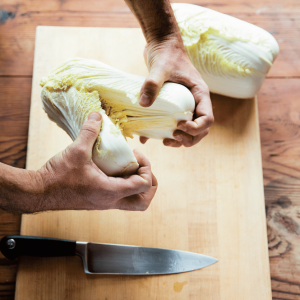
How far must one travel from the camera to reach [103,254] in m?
1.50

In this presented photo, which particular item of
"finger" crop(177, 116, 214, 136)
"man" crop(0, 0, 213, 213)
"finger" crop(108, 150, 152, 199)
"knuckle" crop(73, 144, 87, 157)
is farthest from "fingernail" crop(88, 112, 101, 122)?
"finger" crop(177, 116, 214, 136)

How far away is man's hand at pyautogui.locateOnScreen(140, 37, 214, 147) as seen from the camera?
1.36 metres

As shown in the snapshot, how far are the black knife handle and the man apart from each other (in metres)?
0.29

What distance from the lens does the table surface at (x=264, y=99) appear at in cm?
172

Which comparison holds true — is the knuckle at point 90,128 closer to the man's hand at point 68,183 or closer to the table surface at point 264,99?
the man's hand at point 68,183

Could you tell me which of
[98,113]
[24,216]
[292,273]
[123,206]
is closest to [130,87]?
[98,113]

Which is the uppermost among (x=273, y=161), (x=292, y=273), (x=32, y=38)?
(x=32, y=38)

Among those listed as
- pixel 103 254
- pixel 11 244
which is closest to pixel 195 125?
pixel 103 254

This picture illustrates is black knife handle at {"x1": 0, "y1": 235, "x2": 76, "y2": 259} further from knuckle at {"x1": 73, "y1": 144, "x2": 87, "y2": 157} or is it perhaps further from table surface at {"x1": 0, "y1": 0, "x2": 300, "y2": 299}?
knuckle at {"x1": 73, "y1": 144, "x2": 87, "y2": 157}

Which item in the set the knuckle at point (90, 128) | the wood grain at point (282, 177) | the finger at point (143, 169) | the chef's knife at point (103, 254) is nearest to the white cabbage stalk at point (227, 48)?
the wood grain at point (282, 177)

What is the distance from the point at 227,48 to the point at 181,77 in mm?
425

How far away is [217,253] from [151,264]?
352mm

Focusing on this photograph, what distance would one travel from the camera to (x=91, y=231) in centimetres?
161

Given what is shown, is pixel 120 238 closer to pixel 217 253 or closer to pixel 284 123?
pixel 217 253
